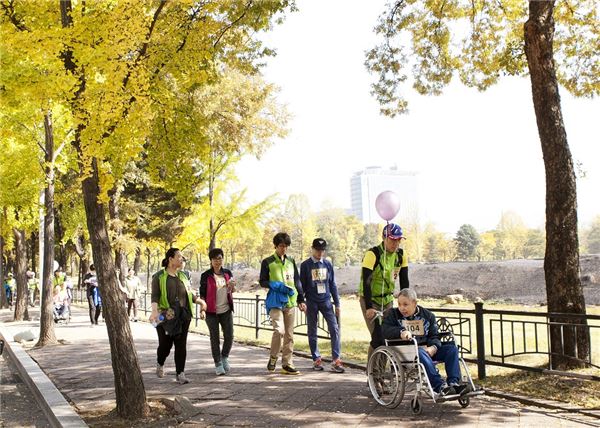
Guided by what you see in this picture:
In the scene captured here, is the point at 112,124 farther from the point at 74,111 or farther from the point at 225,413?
the point at 225,413

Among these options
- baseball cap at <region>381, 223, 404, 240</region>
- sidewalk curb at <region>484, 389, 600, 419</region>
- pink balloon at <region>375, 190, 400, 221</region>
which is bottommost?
sidewalk curb at <region>484, 389, 600, 419</region>

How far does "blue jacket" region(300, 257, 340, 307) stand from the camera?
26.8 feet

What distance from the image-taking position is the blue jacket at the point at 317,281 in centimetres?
→ 817

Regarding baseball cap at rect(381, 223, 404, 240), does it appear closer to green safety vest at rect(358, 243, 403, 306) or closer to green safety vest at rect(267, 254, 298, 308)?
green safety vest at rect(358, 243, 403, 306)

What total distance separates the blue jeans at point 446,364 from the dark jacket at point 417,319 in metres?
0.10

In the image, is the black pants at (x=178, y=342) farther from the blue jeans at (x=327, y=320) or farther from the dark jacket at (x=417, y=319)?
the dark jacket at (x=417, y=319)

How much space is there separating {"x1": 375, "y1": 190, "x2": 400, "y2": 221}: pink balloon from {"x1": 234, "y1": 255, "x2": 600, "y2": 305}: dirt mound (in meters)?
22.2

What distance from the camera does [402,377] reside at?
566 cm

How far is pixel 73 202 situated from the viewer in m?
27.8

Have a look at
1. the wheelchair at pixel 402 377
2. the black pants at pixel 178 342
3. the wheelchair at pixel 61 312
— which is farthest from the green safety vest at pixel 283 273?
the wheelchair at pixel 61 312

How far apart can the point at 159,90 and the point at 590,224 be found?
8544 cm

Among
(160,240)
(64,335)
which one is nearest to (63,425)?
(64,335)

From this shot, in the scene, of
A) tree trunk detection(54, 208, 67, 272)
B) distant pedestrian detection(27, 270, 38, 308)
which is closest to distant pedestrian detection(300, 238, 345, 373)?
tree trunk detection(54, 208, 67, 272)

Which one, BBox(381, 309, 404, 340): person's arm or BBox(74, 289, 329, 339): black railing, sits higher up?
BBox(381, 309, 404, 340): person's arm
